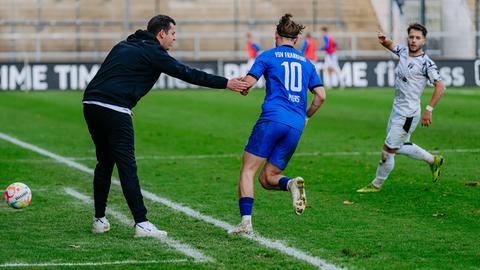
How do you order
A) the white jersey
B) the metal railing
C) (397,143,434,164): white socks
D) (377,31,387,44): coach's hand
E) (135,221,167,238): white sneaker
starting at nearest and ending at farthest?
(135,221,167,238): white sneaker
(377,31,387,44): coach's hand
the white jersey
(397,143,434,164): white socks
the metal railing

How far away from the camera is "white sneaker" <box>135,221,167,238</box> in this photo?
9387mm

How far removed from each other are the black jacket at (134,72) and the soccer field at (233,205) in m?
1.24

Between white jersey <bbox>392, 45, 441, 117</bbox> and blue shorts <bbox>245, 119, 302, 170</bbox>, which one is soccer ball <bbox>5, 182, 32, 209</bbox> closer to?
blue shorts <bbox>245, 119, 302, 170</bbox>

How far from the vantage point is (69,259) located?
27.5ft

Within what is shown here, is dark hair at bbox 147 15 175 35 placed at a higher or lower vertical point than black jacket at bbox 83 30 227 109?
higher

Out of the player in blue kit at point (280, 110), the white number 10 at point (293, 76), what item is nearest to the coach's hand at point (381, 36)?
the player in blue kit at point (280, 110)

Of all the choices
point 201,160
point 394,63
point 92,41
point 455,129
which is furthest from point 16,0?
point 201,160

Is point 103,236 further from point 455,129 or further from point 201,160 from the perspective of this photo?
point 455,129

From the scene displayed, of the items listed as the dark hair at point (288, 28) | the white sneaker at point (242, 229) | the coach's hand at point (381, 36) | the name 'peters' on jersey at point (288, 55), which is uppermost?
the dark hair at point (288, 28)

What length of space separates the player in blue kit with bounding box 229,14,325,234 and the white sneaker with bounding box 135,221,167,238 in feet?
2.33

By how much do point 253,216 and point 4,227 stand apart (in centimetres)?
238

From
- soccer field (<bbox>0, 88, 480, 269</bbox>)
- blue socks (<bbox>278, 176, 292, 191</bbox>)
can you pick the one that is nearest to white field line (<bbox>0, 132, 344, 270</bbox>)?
soccer field (<bbox>0, 88, 480, 269</bbox>)

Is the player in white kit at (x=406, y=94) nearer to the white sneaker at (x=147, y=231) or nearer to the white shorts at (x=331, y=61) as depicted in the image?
the white sneaker at (x=147, y=231)

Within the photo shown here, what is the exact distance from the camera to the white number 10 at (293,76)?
9641 millimetres
